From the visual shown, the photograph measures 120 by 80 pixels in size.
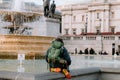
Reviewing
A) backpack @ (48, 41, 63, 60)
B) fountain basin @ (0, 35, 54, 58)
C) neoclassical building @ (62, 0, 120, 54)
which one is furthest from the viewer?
neoclassical building @ (62, 0, 120, 54)

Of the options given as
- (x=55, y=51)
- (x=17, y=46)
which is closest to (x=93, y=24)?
(x=17, y=46)

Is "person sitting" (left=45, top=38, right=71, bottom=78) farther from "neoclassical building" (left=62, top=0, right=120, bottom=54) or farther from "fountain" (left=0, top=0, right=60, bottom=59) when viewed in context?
"neoclassical building" (left=62, top=0, right=120, bottom=54)

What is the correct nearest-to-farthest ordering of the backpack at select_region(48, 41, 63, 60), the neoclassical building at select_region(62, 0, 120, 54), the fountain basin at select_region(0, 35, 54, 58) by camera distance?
the backpack at select_region(48, 41, 63, 60) → the fountain basin at select_region(0, 35, 54, 58) → the neoclassical building at select_region(62, 0, 120, 54)

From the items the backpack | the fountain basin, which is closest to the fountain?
the fountain basin

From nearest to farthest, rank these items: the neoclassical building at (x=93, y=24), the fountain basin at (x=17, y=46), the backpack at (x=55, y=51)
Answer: the backpack at (x=55, y=51) < the fountain basin at (x=17, y=46) < the neoclassical building at (x=93, y=24)

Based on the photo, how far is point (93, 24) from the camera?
217ft

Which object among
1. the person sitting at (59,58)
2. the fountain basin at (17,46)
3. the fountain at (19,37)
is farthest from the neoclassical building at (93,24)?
the person sitting at (59,58)

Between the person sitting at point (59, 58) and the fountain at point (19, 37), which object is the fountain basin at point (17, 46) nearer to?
the fountain at point (19, 37)

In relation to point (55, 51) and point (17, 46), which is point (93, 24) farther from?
point (55, 51)

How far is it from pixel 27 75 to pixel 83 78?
6.25 feet

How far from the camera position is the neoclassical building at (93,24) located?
152ft

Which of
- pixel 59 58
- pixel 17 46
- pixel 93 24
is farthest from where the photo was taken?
pixel 93 24

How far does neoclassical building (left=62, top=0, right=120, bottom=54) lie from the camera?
152 ft

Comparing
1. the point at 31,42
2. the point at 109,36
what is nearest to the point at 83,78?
the point at 31,42
